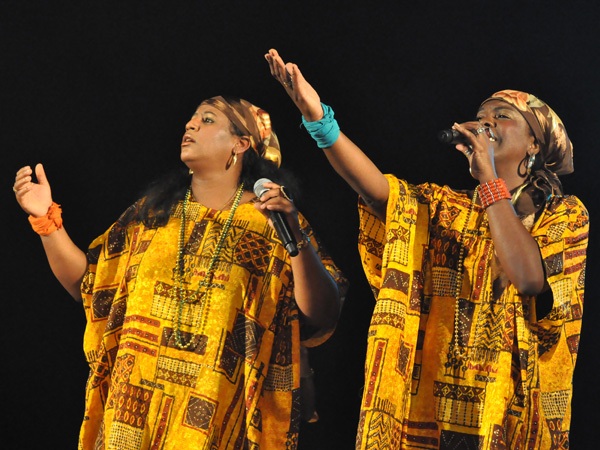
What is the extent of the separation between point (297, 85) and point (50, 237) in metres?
0.91

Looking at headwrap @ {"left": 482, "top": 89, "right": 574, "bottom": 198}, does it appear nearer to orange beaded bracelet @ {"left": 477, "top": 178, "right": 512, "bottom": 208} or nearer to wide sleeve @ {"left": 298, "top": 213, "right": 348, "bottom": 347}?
orange beaded bracelet @ {"left": 477, "top": 178, "right": 512, "bottom": 208}

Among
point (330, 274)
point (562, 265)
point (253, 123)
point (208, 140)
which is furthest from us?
point (253, 123)

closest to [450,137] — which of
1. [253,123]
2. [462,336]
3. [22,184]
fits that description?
[462,336]

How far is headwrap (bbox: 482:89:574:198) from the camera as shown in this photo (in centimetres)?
231

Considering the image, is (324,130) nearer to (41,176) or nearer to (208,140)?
(208,140)

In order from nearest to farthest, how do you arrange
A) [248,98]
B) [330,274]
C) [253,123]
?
[330,274], [253,123], [248,98]

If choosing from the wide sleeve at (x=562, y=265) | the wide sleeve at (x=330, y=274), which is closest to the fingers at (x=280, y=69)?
the wide sleeve at (x=330, y=274)

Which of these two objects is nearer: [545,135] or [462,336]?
[462,336]

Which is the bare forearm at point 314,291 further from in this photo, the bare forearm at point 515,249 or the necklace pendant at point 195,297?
the bare forearm at point 515,249

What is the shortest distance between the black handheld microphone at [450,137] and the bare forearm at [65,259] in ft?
3.71

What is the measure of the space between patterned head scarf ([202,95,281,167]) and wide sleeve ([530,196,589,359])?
2.88 feet

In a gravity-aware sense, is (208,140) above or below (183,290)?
above

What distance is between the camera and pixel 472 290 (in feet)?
7.16

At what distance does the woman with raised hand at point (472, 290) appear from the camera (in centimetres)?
204
